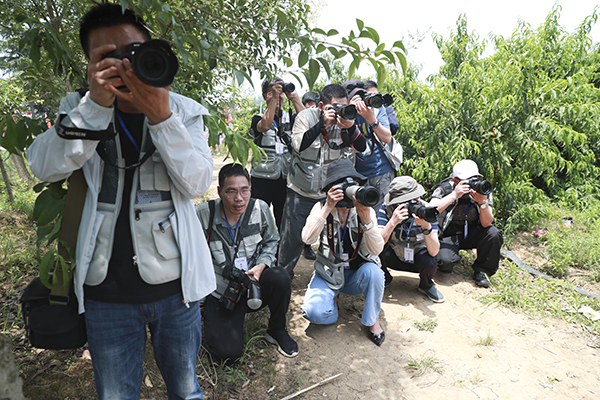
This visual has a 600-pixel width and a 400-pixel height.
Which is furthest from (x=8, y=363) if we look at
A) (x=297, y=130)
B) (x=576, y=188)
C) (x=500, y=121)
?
(x=576, y=188)

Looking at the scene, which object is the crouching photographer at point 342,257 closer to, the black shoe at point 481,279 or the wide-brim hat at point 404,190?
the wide-brim hat at point 404,190

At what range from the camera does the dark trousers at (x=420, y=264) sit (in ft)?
10.5

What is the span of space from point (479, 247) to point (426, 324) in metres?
1.14

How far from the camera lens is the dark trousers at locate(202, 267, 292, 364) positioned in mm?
2264

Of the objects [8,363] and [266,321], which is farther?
[266,321]

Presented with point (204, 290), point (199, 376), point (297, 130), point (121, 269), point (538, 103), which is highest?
point (538, 103)

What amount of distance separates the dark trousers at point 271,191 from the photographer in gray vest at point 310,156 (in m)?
0.50

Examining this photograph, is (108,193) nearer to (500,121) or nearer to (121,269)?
(121,269)

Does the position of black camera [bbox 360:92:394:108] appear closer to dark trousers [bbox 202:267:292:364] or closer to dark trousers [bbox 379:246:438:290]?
dark trousers [bbox 379:246:438:290]

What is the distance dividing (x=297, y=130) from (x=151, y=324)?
200 cm

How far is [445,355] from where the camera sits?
2549 millimetres

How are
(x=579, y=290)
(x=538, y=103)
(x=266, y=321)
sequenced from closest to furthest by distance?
(x=266, y=321), (x=579, y=290), (x=538, y=103)

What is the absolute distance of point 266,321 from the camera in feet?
9.25

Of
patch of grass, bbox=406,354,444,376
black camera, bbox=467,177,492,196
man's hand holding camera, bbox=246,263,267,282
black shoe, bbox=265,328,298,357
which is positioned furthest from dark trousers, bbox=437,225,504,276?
man's hand holding camera, bbox=246,263,267,282
